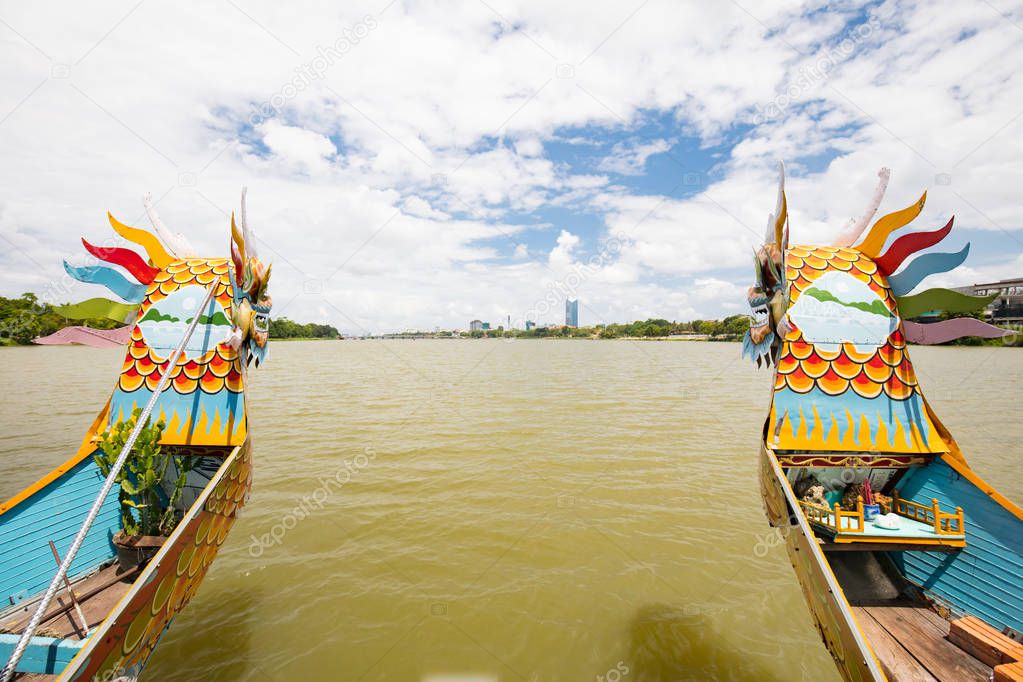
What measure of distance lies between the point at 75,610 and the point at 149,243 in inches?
219

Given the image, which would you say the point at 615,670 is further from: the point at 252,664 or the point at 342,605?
the point at 252,664

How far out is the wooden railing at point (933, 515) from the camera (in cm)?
570

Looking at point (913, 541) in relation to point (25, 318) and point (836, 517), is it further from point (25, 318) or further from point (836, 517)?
point (25, 318)

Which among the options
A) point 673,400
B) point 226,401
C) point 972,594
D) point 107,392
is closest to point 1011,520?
point 972,594

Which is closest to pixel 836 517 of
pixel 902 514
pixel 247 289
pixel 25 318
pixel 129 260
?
pixel 902 514

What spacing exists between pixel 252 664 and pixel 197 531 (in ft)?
6.04

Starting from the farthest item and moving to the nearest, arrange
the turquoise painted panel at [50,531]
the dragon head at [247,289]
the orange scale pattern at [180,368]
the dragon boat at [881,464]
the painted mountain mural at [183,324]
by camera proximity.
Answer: the painted mountain mural at [183,324] → the orange scale pattern at [180,368] → the dragon head at [247,289] → the turquoise painted panel at [50,531] → the dragon boat at [881,464]

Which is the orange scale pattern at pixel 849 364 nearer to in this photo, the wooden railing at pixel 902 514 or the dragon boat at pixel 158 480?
the wooden railing at pixel 902 514

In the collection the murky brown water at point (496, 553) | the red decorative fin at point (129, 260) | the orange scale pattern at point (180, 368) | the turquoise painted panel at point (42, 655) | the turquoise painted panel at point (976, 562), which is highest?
the red decorative fin at point (129, 260)

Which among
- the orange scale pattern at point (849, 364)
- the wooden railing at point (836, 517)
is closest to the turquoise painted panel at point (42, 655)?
the wooden railing at point (836, 517)

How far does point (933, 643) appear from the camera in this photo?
5297 mm

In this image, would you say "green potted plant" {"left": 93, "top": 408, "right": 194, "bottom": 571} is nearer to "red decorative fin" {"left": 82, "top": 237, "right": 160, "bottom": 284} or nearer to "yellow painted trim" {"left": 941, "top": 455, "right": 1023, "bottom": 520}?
"red decorative fin" {"left": 82, "top": 237, "right": 160, "bottom": 284}

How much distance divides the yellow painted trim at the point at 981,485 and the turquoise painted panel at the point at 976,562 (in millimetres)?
59

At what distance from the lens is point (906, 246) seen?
23.0ft
